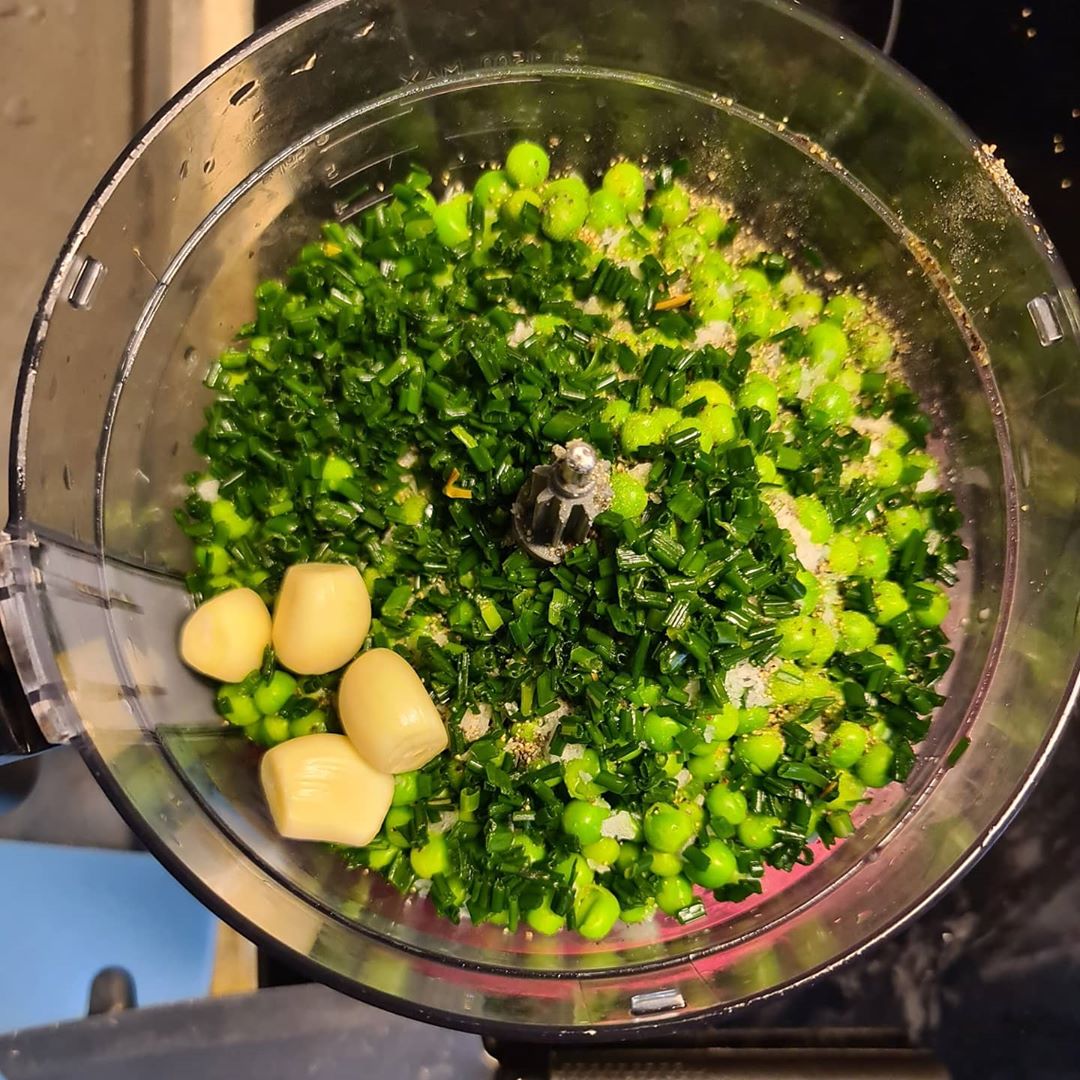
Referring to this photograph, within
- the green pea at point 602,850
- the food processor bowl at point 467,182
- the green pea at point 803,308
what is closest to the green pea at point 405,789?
the food processor bowl at point 467,182

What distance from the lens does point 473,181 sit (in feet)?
4.36

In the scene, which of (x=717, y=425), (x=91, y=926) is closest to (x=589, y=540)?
(x=717, y=425)

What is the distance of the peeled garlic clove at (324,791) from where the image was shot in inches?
39.8

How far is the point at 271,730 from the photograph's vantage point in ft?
3.67

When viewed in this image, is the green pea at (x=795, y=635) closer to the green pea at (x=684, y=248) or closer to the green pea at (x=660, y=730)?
the green pea at (x=660, y=730)

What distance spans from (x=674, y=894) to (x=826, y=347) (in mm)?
741

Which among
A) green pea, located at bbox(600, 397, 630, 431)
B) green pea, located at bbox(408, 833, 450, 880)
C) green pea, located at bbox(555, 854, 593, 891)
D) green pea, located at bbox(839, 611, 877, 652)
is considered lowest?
green pea, located at bbox(555, 854, 593, 891)

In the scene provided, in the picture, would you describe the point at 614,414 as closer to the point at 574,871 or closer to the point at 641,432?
the point at 641,432

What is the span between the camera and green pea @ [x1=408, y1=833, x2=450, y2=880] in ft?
3.58

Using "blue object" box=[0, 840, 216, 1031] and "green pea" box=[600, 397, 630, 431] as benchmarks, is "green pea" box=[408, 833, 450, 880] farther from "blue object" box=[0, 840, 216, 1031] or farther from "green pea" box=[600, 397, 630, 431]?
"green pea" box=[600, 397, 630, 431]

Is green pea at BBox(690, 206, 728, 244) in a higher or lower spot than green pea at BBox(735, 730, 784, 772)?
higher

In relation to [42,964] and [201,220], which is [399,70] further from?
[42,964]

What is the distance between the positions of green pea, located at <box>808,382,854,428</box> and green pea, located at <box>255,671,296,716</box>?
0.75 metres

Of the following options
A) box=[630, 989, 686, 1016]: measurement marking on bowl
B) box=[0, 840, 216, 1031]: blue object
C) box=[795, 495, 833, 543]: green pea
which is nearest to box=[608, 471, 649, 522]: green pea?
box=[795, 495, 833, 543]: green pea
